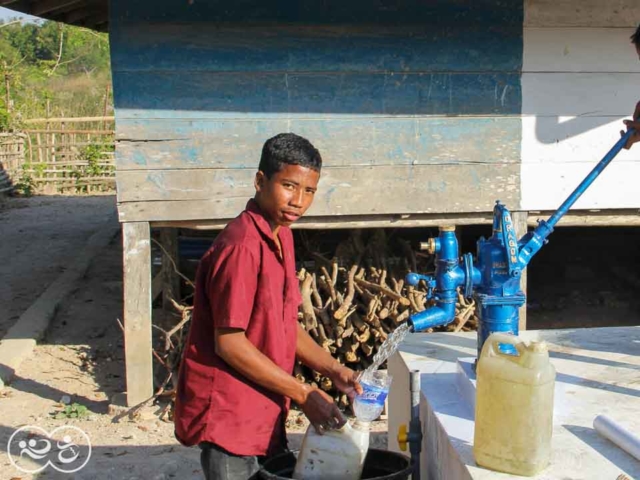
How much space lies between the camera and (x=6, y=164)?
1658 cm

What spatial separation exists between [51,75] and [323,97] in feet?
69.6

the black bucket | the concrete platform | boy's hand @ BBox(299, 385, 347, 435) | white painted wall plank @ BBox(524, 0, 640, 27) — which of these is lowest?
the black bucket

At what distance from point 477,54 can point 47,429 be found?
12.0 feet

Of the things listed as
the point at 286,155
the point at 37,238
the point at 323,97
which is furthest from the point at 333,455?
the point at 37,238

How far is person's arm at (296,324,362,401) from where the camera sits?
7.97 ft

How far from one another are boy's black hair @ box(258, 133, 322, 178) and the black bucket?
843mm

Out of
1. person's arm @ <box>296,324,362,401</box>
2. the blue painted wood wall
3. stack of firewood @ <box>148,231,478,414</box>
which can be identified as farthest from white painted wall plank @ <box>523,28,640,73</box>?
person's arm @ <box>296,324,362,401</box>

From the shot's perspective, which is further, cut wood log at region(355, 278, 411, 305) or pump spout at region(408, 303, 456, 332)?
cut wood log at region(355, 278, 411, 305)

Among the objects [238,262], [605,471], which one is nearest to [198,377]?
[238,262]

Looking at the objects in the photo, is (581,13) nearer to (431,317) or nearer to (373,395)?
(431,317)

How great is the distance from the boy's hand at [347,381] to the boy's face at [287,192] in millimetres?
496

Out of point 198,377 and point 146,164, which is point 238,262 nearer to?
point 198,377

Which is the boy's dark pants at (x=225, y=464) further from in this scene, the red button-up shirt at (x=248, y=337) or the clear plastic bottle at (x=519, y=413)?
the clear plastic bottle at (x=519, y=413)

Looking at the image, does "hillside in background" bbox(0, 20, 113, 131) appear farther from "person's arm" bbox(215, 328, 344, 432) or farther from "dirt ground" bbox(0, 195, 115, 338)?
"person's arm" bbox(215, 328, 344, 432)
